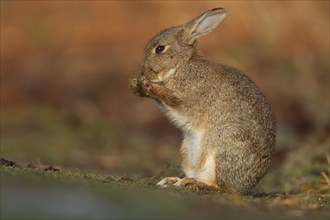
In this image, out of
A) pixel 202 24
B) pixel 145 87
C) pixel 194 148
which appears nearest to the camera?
pixel 194 148

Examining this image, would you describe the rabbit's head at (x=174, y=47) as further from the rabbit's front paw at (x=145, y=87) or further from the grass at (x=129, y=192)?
the grass at (x=129, y=192)

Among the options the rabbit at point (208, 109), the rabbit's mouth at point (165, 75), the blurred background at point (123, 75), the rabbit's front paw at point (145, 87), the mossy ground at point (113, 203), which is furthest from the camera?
the blurred background at point (123, 75)

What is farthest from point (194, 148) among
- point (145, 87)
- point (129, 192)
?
point (129, 192)

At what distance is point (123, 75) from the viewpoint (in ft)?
52.5

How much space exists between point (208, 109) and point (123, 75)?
348 inches

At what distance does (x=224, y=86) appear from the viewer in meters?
7.29

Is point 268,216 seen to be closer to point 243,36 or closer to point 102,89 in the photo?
point 102,89

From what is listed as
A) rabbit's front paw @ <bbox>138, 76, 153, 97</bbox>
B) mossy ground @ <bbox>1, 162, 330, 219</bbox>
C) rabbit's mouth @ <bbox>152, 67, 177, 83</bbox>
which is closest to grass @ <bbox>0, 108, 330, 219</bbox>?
mossy ground @ <bbox>1, 162, 330, 219</bbox>

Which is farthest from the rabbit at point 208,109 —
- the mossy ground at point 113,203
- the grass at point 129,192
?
the mossy ground at point 113,203

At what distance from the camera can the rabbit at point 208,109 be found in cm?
690

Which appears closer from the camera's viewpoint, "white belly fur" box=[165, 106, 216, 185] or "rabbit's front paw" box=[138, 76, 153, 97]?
"white belly fur" box=[165, 106, 216, 185]

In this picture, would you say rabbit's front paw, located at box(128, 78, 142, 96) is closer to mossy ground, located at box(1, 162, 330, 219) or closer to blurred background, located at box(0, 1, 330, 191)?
mossy ground, located at box(1, 162, 330, 219)

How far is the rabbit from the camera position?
6.90 meters

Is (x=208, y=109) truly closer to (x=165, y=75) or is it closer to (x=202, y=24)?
(x=165, y=75)
